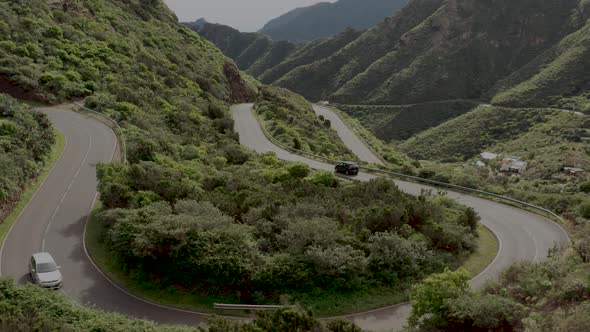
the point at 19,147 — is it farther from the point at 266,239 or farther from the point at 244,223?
the point at 266,239

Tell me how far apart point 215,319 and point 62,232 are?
11.7 m

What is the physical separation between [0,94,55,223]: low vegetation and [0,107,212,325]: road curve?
33.8 inches

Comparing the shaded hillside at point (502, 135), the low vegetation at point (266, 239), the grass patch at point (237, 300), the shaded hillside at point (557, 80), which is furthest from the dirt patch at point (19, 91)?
the shaded hillside at point (557, 80)

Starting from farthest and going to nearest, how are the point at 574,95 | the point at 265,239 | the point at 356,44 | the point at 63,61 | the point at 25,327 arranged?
the point at 356,44
the point at 574,95
the point at 63,61
the point at 265,239
the point at 25,327

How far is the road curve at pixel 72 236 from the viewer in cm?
1581

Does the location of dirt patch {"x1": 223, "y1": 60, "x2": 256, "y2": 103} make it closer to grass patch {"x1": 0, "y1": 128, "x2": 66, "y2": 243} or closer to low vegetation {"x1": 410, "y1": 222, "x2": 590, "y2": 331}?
grass patch {"x1": 0, "y1": 128, "x2": 66, "y2": 243}

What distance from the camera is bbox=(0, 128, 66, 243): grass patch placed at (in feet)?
67.3

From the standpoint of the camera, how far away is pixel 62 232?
20.6 m

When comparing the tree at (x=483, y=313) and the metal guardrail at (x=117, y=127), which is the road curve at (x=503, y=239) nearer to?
the tree at (x=483, y=313)

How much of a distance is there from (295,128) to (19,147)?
128 feet

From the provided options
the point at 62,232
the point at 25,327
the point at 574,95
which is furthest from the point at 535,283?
the point at 574,95

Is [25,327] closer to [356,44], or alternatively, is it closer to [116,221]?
[116,221]

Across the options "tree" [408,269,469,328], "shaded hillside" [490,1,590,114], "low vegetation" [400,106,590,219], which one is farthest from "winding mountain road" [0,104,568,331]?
"shaded hillside" [490,1,590,114]

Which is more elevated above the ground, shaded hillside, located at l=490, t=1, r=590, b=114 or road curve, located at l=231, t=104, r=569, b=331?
shaded hillside, located at l=490, t=1, r=590, b=114
